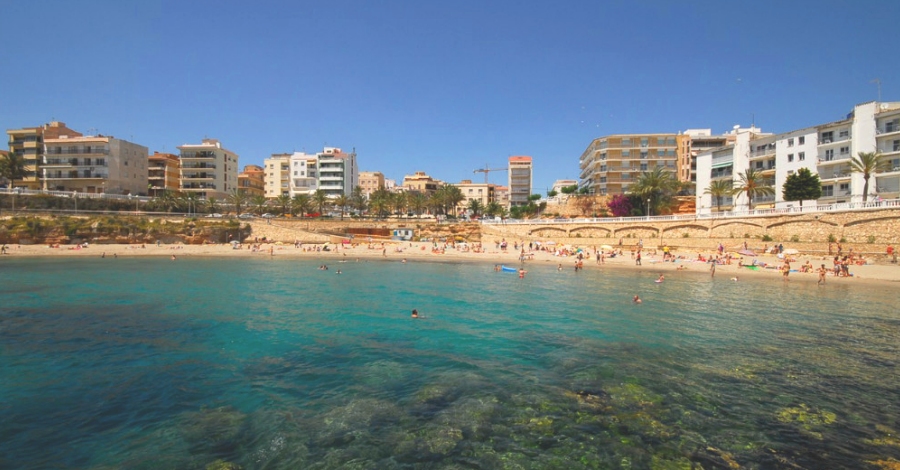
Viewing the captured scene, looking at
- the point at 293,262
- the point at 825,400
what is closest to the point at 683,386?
the point at 825,400

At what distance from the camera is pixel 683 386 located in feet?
40.9

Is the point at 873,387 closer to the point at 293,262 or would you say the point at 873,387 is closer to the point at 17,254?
the point at 293,262

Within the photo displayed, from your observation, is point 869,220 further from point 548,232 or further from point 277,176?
point 277,176

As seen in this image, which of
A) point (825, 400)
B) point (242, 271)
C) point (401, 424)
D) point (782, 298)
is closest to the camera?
point (401, 424)

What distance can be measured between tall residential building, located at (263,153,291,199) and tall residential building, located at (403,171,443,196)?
33.7 m

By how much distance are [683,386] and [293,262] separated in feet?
133

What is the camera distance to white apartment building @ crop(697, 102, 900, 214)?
45.5 metres

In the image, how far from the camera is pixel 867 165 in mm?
42062

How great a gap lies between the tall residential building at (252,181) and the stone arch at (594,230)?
225ft

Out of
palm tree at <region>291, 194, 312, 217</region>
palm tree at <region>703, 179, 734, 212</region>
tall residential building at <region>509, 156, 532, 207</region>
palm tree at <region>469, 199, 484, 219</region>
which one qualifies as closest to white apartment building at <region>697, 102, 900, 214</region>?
palm tree at <region>703, 179, 734, 212</region>

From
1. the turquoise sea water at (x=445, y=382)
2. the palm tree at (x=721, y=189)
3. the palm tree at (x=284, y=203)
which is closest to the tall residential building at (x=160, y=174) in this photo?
the palm tree at (x=284, y=203)

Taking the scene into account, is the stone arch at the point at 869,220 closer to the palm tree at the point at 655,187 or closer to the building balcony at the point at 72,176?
the palm tree at the point at 655,187

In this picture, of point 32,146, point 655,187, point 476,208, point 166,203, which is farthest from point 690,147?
point 32,146

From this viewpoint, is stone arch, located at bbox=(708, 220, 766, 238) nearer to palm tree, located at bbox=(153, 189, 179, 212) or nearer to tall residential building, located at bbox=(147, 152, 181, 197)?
palm tree, located at bbox=(153, 189, 179, 212)
